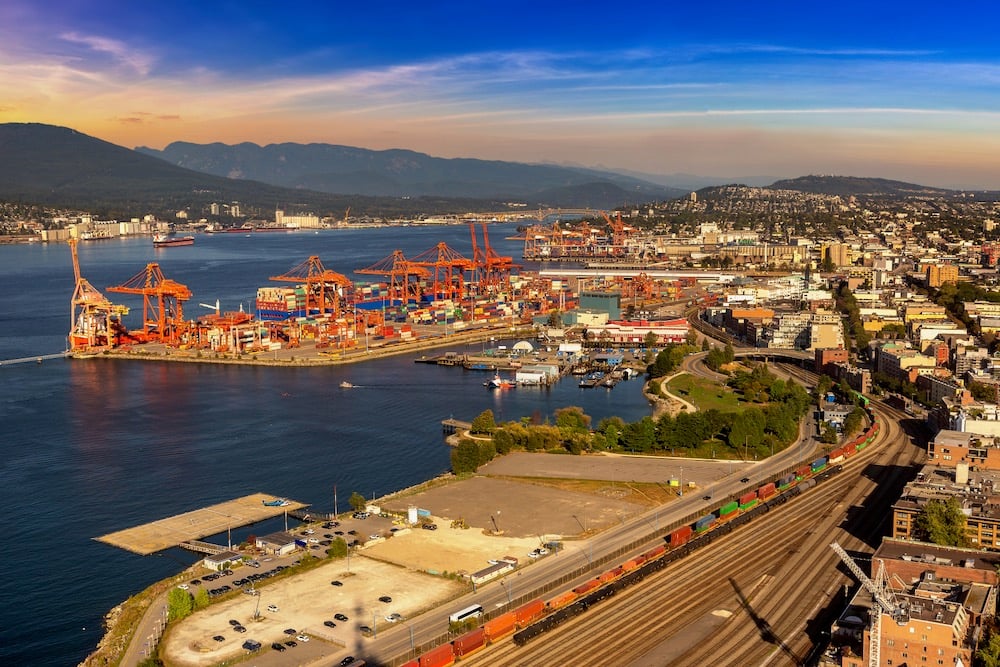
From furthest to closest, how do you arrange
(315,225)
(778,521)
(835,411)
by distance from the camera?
(315,225)
(835,411)
(778,521)

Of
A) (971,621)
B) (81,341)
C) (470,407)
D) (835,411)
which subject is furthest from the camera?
(81,341)

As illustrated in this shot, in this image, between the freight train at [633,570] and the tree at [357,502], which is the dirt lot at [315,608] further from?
the tree at [357,502]

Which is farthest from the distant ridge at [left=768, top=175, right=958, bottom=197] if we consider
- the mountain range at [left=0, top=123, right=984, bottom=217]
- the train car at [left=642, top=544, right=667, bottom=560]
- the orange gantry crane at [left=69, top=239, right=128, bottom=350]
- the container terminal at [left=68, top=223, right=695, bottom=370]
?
the train car at [left=642, top=544, right=667, bottom=560]

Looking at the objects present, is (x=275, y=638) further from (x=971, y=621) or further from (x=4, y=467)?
(x=4, y=467)

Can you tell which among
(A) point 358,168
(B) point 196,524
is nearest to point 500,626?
(B) point 196,524

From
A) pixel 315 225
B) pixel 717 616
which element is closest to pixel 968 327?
pixel 717 616

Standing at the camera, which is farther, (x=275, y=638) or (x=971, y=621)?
(x=275, y=638)

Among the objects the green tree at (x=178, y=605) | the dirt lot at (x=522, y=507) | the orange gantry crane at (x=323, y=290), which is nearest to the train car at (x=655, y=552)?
the dirt lot at (x=522, y=507)
